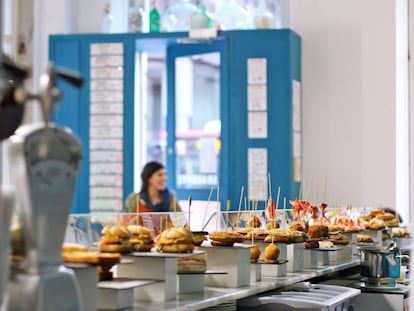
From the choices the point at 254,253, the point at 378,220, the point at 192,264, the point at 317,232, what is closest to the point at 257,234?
the point at 254,253

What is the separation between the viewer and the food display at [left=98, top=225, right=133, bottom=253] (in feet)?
9.45

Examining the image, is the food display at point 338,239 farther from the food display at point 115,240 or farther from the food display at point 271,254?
the food display at point 115,240

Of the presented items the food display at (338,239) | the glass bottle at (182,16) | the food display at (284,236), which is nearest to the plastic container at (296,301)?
the food display at (284,236)

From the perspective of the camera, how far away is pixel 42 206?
216cm

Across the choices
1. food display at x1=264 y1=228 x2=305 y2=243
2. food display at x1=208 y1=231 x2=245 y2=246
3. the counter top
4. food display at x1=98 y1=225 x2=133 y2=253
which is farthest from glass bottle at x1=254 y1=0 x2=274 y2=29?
food display at x1=98 y1=225 x2=133 y2=253

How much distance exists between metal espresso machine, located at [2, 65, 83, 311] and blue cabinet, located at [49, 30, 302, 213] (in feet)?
17.7

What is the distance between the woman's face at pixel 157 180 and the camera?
7473 millimetres

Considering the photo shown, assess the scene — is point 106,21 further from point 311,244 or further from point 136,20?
point 311,244

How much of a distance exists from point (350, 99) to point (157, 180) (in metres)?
1.97

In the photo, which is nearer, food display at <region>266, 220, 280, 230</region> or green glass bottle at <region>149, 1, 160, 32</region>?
food display at <region>266, 220, 280, 230</region>

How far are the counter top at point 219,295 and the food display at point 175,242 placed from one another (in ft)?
0.55

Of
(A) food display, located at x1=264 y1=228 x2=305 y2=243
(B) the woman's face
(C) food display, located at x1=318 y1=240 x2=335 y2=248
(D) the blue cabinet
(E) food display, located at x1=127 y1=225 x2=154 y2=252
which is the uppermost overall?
(D) the blue cabinet

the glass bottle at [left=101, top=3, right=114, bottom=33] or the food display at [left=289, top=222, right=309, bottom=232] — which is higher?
the glass bottle at [left=101, top=3, right=114, bottom=33]

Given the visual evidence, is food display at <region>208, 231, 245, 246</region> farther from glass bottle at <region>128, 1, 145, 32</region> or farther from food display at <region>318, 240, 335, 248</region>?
glass bottle at <region>128, 1, 145, 32</region>
